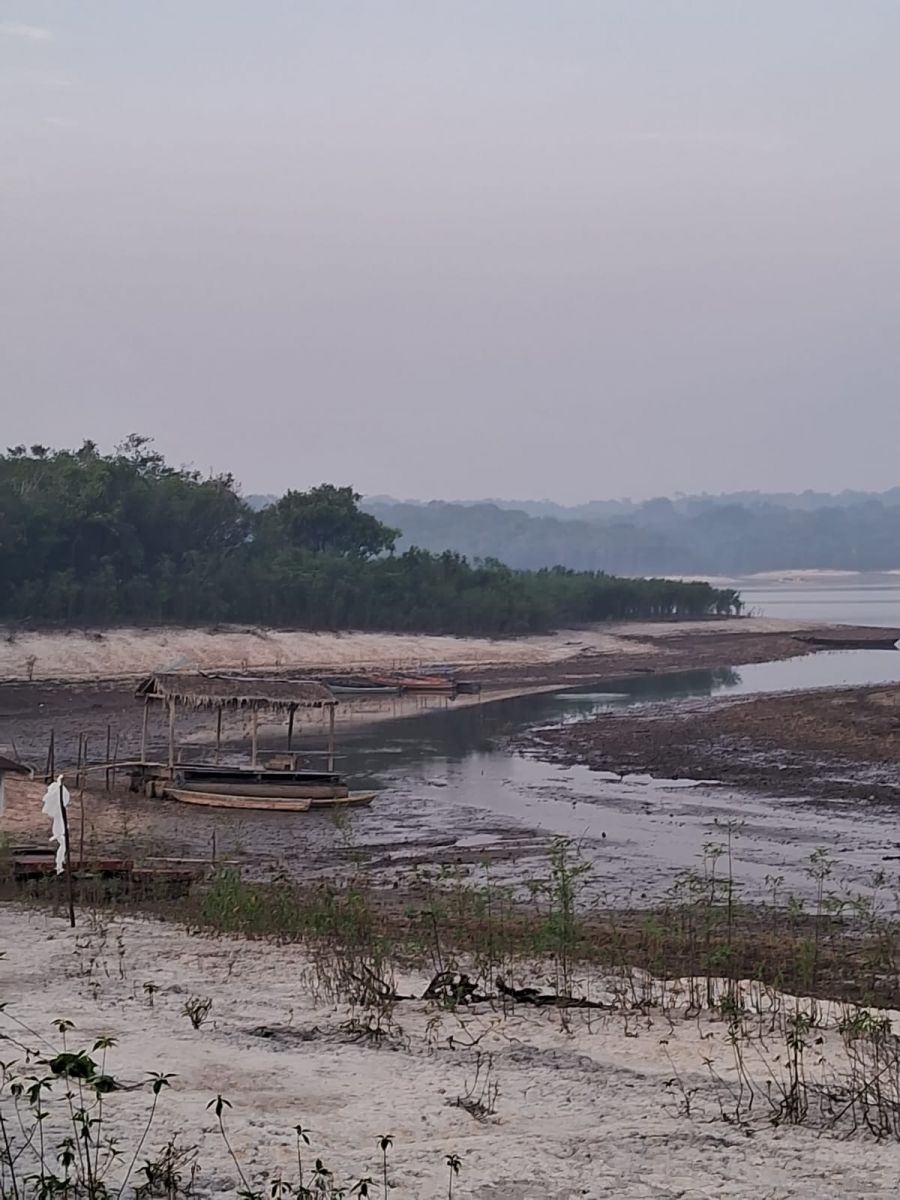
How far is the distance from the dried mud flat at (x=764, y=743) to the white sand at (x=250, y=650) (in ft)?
59.2

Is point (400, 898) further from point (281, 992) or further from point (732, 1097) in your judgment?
point (732, 1097)

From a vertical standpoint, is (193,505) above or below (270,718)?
above

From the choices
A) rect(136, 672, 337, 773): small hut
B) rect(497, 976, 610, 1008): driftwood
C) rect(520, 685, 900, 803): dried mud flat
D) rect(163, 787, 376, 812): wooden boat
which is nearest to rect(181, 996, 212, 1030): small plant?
rect(497, 976, 610, 1008): driftwood

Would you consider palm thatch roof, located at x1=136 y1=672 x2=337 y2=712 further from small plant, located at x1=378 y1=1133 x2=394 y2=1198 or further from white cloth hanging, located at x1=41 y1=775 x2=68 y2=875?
small plant, located at x1=378 y1=1133 x2=394 y2=1198

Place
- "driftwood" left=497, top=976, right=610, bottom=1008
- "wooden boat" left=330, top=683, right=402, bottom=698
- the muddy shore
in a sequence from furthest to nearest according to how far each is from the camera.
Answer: "wooden boat" left=330, top=683, right=402, bottom=698
the muddy shore
"driftwood" left=497, top=976, right=610, bottom=1008

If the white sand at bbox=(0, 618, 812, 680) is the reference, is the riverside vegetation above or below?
below

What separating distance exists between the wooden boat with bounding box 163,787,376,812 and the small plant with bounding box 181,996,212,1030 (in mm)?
15993

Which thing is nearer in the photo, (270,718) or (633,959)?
(633,959)

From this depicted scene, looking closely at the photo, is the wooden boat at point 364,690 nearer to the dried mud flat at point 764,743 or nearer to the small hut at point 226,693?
the dried mud flat at point 764,743

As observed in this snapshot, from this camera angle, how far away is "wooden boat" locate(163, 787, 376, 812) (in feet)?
85.8

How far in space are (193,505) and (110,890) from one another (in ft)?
169

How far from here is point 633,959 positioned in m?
11.9

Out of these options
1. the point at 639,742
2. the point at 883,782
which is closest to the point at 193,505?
the point at 639,742

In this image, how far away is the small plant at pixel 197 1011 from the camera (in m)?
9.43
